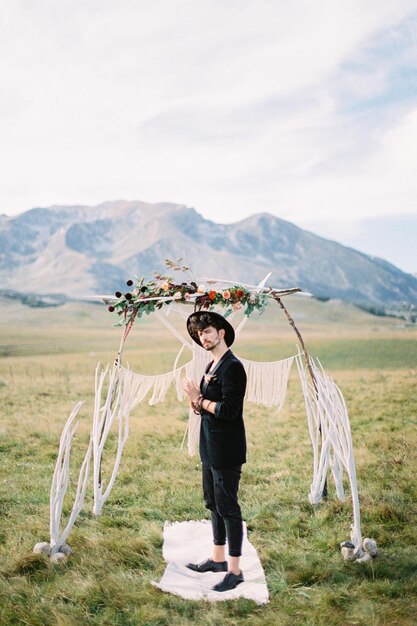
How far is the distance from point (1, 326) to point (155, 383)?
32.9 m

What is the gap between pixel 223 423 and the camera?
11.4ft

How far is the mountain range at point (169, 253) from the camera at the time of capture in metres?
112

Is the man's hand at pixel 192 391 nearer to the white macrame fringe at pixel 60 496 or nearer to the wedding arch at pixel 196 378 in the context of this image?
the wedding arch at pixel 196 378

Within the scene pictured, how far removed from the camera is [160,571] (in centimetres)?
375

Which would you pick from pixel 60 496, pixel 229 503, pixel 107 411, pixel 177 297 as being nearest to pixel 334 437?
pixel 229 503

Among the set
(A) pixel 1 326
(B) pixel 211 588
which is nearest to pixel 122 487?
Result: (B) pixel 211 588

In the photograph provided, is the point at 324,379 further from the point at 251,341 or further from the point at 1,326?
the point at 1,326

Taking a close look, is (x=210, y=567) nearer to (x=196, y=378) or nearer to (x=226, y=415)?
(x=226, y=415)

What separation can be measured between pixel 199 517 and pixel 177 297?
7.38 feet

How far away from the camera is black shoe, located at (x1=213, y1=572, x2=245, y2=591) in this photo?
3.48 m

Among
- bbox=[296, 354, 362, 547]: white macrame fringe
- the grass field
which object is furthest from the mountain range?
bbox=[296, 354, 362, 547]: white macrame fringe

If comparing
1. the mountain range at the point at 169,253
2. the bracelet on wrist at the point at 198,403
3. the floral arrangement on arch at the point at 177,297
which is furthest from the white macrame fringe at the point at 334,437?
the mountain range at the point at 169,253

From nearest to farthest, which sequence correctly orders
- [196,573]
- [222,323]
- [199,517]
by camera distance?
[222,323] < [196,573] < [199,517]

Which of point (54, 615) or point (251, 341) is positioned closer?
point (54, 615)
